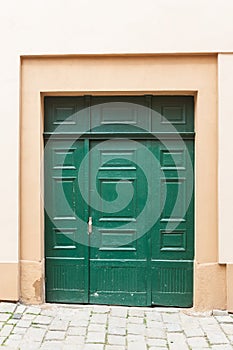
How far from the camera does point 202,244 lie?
547 centimetres

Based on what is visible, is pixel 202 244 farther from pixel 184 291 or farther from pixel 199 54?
pixel 199 54

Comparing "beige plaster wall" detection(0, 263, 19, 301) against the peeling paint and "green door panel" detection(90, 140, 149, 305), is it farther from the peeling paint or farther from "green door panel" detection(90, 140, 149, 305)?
"green door panel" detection(90, 140, 149, 305)

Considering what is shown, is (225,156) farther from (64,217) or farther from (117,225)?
(64,217)

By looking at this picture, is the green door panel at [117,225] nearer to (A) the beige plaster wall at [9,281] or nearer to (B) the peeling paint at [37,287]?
(B) the peeling paint at [37,287]

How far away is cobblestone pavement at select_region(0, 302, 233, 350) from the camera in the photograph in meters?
4.58

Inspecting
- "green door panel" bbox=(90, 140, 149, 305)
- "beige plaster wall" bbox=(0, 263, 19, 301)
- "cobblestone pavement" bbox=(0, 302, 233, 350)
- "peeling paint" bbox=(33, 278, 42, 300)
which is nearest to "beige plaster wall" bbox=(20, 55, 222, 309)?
"peeling paint" bbox=(33, 278, 42, 300)

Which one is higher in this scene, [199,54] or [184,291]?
[199,54]

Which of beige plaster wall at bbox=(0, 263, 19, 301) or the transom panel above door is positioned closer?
beige plaster wall at bbox=(0, 263, 19, 301)

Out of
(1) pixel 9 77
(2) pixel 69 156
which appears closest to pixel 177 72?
(2) pixel 69 156

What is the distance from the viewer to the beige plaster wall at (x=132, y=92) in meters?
5.44

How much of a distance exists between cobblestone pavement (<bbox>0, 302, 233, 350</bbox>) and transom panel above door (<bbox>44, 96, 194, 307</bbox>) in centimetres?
27

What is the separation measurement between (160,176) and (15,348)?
2.71 meters

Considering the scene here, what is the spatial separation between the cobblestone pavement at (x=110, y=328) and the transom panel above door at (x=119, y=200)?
10.6 inches

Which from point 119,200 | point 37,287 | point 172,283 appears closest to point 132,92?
point 119,200
